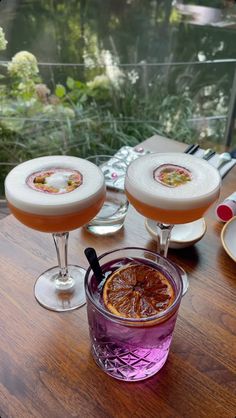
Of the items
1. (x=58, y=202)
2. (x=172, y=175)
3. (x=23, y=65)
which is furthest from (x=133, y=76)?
(x=58, y=202)

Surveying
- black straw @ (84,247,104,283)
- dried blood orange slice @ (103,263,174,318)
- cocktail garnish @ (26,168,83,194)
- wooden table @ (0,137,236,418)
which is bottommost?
wooden table @ (0,137,236,418)

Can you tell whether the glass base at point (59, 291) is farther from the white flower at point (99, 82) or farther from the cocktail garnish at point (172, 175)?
the white flower at point (99, 82)

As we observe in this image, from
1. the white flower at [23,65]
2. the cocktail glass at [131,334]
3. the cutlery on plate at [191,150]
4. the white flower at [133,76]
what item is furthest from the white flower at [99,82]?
the cocktail glass at [131,334]

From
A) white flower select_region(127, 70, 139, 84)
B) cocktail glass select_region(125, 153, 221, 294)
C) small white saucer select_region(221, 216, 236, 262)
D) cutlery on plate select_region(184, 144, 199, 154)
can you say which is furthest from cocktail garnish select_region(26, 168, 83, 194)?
white flower select_region(127, 70, 139, 84)

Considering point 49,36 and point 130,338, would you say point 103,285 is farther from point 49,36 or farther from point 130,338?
point 49,36

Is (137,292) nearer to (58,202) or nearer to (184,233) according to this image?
(58,202)

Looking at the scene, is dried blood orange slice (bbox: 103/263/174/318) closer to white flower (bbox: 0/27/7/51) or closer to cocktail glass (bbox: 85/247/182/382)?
cocktail glass (bbox: 85/247/182/382)

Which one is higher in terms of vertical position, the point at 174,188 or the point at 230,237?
the point at 174,188

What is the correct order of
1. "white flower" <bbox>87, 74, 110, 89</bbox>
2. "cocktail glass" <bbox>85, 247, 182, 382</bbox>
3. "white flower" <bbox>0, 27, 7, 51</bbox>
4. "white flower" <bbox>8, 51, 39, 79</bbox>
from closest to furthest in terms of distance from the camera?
"cocktail glass" <bbox>85, 247, 182, 382</bbox> < "white flower" <bbox>0, 27, 7, 51</bbox> < "white flower" <bbox>8, 51, 39, 79</bbox> < "white flower" <bbox>87, 74, 110, 89</bbox>

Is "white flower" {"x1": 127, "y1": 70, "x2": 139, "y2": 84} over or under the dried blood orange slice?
under
